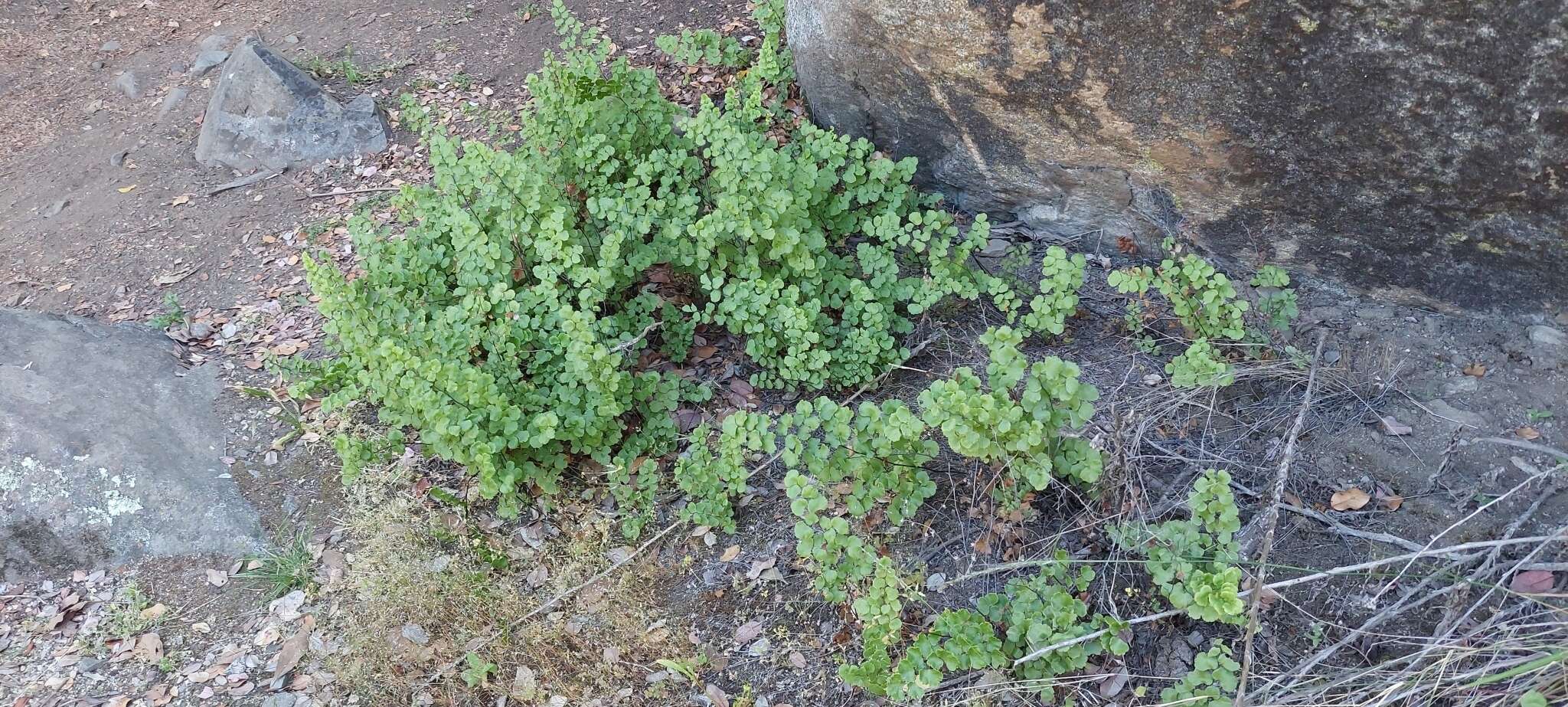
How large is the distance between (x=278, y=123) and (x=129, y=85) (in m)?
1.55

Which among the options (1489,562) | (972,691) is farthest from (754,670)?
(1489,562)

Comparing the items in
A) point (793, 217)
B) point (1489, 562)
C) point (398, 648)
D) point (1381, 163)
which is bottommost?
point (398, 648)

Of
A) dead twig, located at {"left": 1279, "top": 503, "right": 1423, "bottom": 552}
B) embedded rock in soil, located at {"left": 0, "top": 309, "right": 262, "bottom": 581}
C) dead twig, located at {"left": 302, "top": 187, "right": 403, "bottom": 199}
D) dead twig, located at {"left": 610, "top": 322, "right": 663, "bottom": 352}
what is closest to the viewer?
dead twig, located at {"left": 1279, "top": 503, "right": 1423, "bottom": 552}

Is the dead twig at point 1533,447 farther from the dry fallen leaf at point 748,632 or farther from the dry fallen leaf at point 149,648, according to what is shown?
the dry fallen leaf at point 149,648

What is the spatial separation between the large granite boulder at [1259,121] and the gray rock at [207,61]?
404cm

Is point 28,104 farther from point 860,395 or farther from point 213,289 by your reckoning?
point 860,395

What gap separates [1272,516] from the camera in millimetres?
2891

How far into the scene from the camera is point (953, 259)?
4023 mm

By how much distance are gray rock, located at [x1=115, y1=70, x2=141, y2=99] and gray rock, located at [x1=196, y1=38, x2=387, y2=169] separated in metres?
1.09

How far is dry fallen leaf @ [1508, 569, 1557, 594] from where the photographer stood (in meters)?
2.62

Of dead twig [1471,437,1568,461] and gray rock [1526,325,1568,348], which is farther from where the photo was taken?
gray rock [1526,325,1568,348]

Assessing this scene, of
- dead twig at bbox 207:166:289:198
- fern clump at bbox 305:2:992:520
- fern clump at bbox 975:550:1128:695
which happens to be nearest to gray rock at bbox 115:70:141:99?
dead twig at bbox 207:166:289:198

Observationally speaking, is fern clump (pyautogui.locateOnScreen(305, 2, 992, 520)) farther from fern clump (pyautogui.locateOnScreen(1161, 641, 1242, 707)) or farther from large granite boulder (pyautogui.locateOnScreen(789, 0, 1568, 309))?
fern clump (pyautogui.locateOnScreen(1161, 641, 1242, 707))

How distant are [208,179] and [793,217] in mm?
3663
